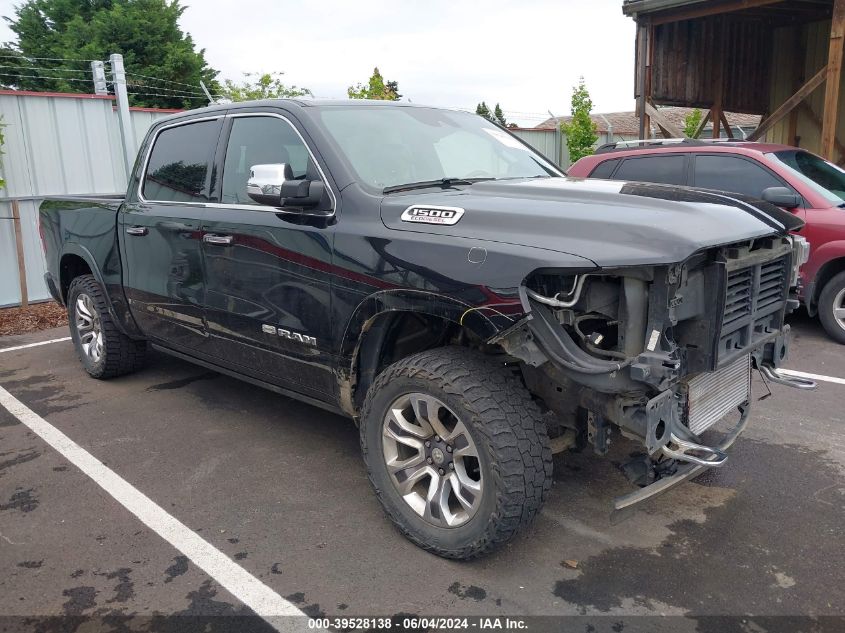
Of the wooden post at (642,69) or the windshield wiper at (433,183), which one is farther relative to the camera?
the wooden post at (642,69)

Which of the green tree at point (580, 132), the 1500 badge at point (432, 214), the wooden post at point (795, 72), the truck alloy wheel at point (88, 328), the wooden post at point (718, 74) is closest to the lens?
the 1500 badge at point (432, 214)

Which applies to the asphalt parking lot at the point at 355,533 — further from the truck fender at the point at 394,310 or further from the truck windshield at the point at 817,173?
the truck windshield at the point at 817,173

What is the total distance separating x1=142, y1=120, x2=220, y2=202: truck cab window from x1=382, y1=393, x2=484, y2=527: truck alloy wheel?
2.07m

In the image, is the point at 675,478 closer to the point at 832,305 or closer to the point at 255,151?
the point at 255,151

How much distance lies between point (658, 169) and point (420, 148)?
167 inches

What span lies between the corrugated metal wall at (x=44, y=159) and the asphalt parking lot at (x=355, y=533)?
5.01m

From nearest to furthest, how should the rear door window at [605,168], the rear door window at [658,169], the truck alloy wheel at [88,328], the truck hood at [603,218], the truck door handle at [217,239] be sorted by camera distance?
the truck hood at [603,218], the truck door handle at [217,239], the truck alloy wheel at [88,328], the rear door window at [658,169], the rear door window at [605,168]

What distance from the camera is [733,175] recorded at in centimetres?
698

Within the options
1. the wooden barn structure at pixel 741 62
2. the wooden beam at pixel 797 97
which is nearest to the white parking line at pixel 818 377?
the wooden barn structure at pixel 741 62

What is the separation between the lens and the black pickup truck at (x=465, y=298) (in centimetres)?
275

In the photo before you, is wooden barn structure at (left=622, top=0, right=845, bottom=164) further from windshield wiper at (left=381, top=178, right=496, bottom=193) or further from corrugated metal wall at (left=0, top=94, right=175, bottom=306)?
corrugated metal wall at (left=0, top=94, right=175, bottom=306)

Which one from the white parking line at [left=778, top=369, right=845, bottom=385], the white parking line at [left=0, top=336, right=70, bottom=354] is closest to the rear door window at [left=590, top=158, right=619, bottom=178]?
the white parking line at [left=778, top=369, right=845, bottom=385]

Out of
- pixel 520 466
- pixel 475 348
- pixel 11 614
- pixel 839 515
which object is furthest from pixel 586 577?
pixel 11 614

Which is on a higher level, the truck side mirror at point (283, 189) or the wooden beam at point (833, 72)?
the wooden beam at point (833, 72)
